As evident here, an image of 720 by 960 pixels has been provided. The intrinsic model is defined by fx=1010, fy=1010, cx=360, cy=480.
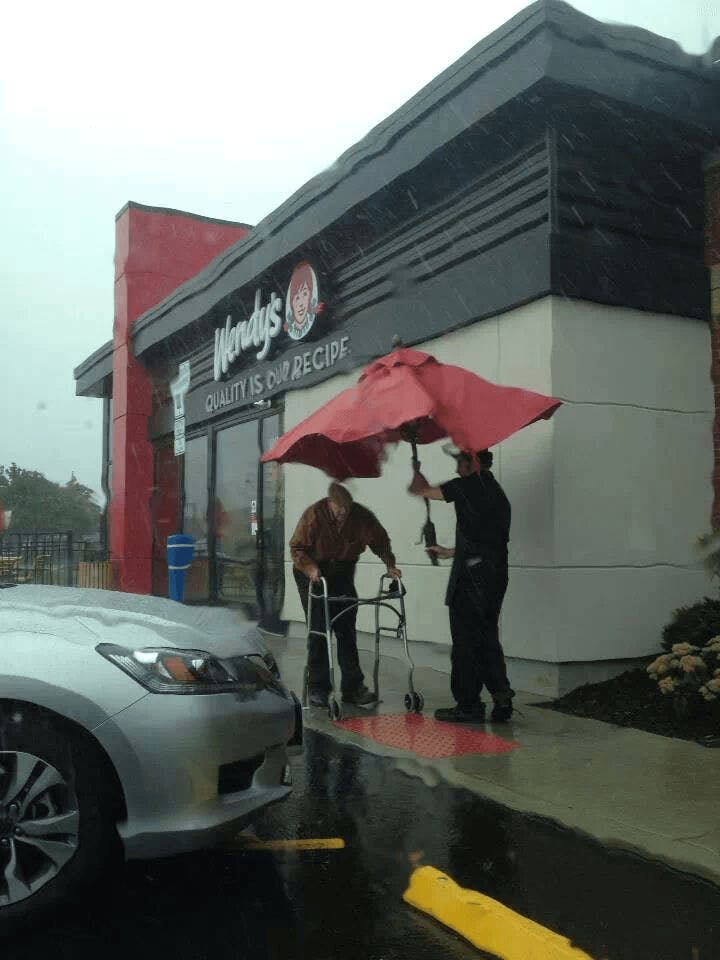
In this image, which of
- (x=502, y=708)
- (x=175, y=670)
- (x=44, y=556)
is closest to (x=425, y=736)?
(x=502, y=708)

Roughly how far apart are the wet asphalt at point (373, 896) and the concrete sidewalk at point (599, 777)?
0.62ft

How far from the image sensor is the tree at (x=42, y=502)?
135 feet

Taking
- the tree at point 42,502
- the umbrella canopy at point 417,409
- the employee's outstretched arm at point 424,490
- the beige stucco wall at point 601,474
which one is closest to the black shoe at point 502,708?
the beige stucco wall at point 601,474

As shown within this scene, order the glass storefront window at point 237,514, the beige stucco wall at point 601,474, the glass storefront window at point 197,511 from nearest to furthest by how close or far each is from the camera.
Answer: the beige stucco wall at point 601,474, the glass storefront window at point 237,514, the glass storefront window at point 197,511

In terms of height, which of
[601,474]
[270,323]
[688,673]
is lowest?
[688,673]

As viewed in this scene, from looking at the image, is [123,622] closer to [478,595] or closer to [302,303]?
[478,595]

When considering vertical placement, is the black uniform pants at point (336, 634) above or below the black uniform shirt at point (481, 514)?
below

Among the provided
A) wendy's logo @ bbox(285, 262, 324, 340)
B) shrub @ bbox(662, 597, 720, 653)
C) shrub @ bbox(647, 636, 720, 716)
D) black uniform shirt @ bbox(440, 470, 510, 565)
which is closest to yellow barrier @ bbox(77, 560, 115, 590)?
wendy's logo @ bbox(285, 262, 324, 340)

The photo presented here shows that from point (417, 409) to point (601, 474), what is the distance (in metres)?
2.12

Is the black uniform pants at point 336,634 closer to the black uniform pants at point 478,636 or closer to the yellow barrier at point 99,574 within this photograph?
the black uniform pants at point 478,636

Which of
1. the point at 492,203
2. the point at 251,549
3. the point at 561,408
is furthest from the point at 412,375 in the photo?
the point at 251,549

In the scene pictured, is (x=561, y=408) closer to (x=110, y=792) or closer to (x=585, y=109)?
(x=585, y=109)

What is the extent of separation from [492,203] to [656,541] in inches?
128

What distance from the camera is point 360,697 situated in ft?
25.5
